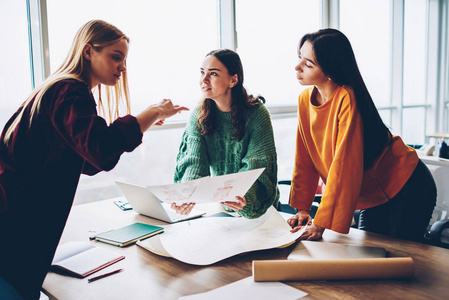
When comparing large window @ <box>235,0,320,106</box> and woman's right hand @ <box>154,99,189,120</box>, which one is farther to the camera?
large window @ <box>235,0,320,106</box>

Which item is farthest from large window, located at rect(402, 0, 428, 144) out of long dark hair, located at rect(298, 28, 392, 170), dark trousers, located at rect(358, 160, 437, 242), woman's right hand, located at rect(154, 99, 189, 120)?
woman's right hand, located at rect(154, 99, 189, 120)

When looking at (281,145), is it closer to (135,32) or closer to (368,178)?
(135,32)

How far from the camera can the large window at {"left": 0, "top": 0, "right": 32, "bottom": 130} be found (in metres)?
2.20

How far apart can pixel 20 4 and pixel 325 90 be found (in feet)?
6.29

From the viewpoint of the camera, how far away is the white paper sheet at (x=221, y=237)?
114 cm

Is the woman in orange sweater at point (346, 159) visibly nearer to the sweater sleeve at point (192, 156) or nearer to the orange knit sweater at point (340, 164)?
the orange knit sweater at point (340, 164)

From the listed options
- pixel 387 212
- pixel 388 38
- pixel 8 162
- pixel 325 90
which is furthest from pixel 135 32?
pixel 388 38

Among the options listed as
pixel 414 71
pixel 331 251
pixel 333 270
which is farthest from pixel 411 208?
pixel 414 71

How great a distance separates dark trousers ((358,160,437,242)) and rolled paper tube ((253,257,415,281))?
648 millimetres

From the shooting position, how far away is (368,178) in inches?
58.4

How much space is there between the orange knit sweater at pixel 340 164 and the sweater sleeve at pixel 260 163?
0.11 metres

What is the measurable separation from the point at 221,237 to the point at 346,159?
530 millimetres

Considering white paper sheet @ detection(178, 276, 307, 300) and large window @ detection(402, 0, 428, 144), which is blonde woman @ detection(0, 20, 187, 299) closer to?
white paper sheet @ detection(178, 276, 307, 300)

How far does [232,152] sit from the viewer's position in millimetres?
1805
